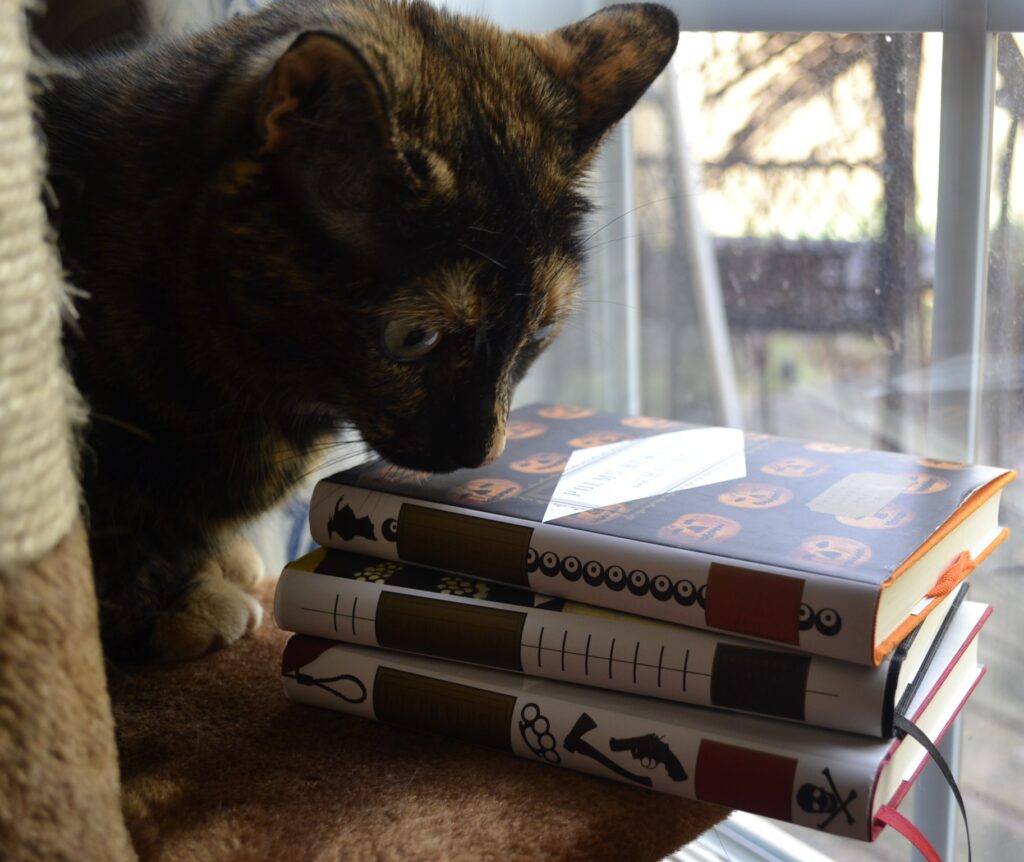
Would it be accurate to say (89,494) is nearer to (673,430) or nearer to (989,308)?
(673,430)

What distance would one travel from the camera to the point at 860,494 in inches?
29.4

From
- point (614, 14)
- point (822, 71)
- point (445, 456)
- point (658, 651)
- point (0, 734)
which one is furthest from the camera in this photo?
point (822, 71)

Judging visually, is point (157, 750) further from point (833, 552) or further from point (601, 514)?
point (833, 552)

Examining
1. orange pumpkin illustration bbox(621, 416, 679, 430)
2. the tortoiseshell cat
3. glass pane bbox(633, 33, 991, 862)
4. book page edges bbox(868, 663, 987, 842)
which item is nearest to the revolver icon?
book page edges bbox(868, 663, 987, 842)

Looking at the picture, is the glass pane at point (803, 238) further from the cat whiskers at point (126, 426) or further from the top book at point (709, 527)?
the cat whiskers at point (126, 426)

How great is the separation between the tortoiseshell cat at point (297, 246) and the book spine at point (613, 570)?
0.05 metres

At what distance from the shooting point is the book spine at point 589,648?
62 cm

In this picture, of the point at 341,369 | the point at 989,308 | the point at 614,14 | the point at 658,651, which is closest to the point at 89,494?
the point at 341,369

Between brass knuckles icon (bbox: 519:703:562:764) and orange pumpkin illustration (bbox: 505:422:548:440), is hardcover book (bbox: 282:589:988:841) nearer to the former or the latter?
brass knuckles icon (bbox: 519:703:562:764)

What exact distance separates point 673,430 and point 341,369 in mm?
312

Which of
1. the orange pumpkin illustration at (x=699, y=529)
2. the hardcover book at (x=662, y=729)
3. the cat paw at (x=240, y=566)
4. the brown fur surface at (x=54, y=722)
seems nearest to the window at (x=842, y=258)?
the hardcover book at (x=662, y=729)

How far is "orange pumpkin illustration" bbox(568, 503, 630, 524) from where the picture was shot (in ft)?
2.32

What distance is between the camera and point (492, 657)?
2.33 ft

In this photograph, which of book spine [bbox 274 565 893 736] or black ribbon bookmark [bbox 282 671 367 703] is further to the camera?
black ribbon bookmark [bbox 282 671 367 703]
